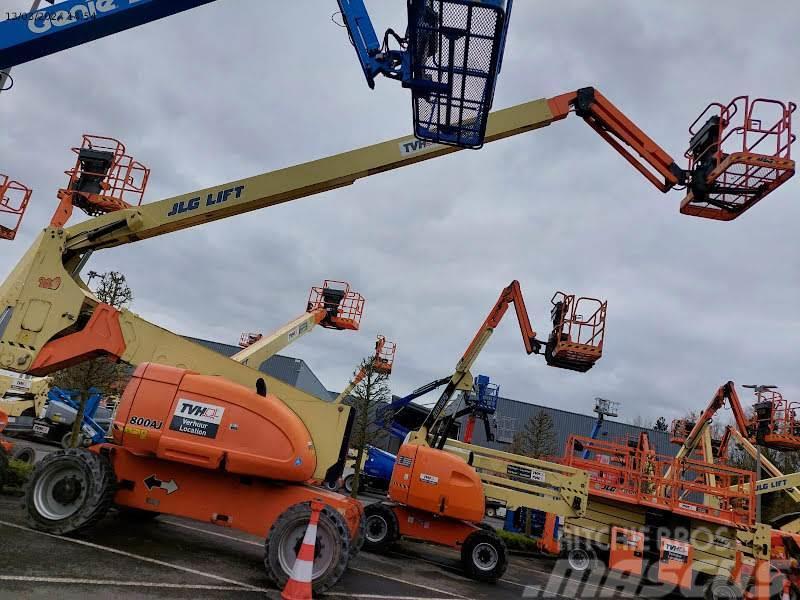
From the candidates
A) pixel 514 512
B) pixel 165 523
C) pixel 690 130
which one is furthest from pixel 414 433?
pixel 514 512

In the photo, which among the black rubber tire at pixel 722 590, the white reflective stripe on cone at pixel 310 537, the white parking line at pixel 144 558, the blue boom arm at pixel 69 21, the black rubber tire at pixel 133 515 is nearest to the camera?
the white reflective stripe on cone at pixel 310 537

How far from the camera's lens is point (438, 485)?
34.4ft

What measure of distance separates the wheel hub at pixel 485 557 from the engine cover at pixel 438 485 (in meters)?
0.50

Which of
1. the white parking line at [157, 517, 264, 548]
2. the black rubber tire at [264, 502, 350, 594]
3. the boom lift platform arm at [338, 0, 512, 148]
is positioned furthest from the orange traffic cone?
the boom lift platform arm at [338, 0, 512, 148]

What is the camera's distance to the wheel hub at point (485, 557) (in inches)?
394

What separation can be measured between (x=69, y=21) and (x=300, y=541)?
6.57 meters

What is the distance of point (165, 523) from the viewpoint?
8.78 m

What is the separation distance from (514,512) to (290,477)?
48.8ft

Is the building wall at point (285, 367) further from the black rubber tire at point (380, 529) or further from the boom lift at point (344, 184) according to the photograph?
the boom lift at point (344, 184)

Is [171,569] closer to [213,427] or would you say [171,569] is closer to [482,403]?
[213,427]

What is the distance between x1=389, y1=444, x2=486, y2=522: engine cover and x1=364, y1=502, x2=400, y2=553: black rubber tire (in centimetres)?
44

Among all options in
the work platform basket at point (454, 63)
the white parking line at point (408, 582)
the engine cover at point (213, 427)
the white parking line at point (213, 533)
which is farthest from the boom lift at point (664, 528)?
the work platform basket at point (454, 63)

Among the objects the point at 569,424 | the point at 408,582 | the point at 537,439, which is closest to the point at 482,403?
the point at 537,439

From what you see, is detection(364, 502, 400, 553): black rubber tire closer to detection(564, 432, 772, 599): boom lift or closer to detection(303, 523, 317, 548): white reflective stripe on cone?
detection(564, 432, 772, 599): boom lift
